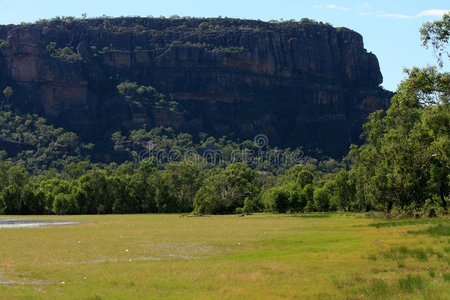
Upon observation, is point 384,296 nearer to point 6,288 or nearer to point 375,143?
point 6,288

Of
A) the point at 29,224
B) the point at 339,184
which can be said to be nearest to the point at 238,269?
the point at 29,224

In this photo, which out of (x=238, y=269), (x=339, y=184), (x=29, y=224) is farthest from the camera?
(x=339, y=184)

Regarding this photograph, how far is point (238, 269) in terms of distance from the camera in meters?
25.4

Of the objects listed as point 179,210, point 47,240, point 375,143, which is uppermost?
point 375,143

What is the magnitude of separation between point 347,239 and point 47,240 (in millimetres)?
22874

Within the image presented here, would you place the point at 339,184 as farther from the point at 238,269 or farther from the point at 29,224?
the point at 238,269

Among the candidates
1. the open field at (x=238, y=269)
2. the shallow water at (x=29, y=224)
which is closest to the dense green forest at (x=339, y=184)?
the open field at (x=238, y=269)

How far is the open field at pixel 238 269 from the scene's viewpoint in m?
20.3

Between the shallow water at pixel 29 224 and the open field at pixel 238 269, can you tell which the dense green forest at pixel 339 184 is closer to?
the open field at pixel 238 269

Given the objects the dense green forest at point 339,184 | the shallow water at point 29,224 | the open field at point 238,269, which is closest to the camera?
the open field at point 238,269

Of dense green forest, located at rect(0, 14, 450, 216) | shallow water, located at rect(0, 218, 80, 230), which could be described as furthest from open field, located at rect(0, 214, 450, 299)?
shallow water, located at rect(0, 218, 80, 230)

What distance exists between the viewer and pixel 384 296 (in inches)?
747

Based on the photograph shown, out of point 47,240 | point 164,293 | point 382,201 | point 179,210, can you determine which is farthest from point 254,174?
point 164,293

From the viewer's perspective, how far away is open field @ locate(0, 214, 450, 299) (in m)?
20.3
